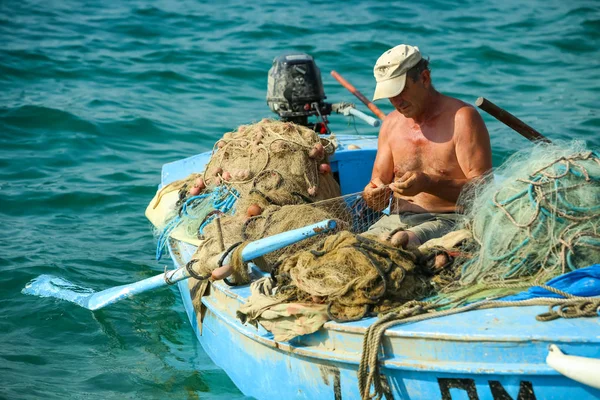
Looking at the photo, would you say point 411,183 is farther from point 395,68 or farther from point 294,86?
point 294,86

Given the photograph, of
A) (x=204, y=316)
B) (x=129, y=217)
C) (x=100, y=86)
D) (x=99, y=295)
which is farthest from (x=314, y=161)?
(x=100, y=86)

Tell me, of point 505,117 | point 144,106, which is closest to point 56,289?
point 505,117

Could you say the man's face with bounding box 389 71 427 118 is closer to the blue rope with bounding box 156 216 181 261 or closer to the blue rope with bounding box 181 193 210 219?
the blue rope with bounding box 181 193 210 219

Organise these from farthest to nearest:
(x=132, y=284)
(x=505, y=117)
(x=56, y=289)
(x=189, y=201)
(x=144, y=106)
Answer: (x=144, y=106), (x=56, y=289), (x=189, y=201), (x=132, y=284), (x=505, y=117)

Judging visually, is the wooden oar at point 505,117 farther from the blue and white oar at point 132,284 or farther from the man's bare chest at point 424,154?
the blue and white oar at point 132,284

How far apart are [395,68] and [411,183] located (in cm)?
73

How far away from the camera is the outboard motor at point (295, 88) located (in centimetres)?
734

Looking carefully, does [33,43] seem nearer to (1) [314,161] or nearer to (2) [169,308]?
(2) [169,308]

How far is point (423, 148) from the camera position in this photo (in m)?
5.18

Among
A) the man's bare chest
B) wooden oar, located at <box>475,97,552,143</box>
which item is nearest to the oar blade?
the man's bare chest

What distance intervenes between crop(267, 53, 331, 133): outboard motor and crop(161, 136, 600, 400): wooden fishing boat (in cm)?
317

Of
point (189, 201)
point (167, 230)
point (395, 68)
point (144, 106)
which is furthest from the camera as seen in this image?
point (144, 106)

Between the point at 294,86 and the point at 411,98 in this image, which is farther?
the point at 294,86

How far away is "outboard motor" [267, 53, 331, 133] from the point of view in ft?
24.1
